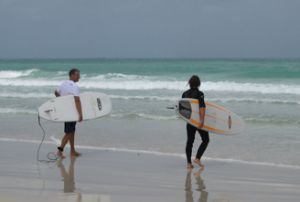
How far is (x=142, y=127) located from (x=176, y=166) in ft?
10.7

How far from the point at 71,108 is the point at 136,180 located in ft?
6.56

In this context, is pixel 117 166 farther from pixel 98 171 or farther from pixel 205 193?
pixel 205 193

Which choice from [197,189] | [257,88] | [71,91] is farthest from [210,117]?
[257,88]

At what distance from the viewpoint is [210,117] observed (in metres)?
5.48

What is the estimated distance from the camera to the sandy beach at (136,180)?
12.0 feet

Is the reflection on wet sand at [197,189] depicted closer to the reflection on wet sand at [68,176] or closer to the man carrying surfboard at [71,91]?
the reflection on wet sand at [68,176]

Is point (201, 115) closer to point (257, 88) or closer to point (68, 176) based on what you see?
point (68, 176)

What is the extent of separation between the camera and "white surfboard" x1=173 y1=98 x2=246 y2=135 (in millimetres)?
5055

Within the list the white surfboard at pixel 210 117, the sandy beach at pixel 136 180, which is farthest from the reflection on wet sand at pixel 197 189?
the white surfboard at pixel 210 117

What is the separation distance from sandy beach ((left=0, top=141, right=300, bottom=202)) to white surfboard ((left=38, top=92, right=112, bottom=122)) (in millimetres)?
653

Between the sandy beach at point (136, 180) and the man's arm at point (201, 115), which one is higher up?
the man's arm at point (201, 115)

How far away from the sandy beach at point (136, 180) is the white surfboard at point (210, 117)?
56 cm

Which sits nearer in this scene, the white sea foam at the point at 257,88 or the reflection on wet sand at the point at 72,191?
the reflection on wet sand at the point at 72,191

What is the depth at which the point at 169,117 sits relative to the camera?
970cm
